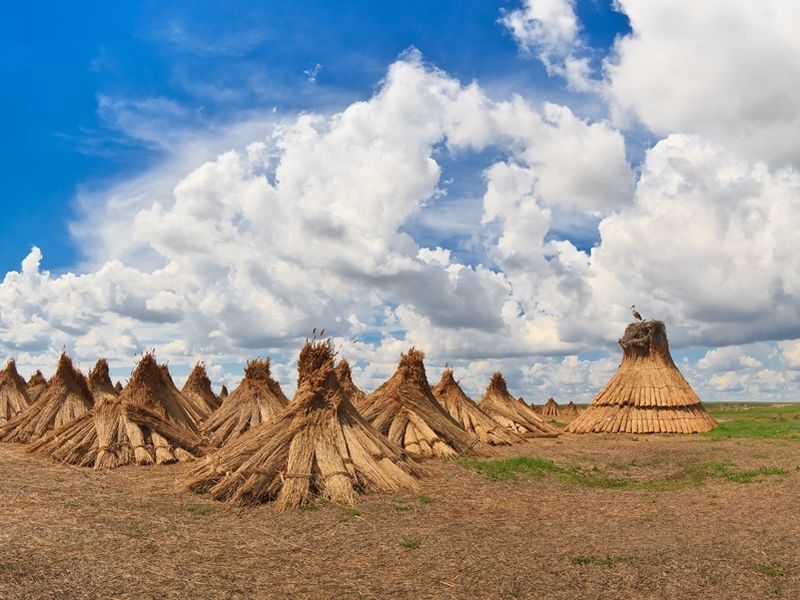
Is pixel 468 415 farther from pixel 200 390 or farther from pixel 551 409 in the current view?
pixel 551 409

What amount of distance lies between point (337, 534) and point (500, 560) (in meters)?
2.71

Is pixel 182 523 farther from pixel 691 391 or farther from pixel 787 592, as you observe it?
pixel 691 391

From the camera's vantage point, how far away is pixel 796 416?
107 ft

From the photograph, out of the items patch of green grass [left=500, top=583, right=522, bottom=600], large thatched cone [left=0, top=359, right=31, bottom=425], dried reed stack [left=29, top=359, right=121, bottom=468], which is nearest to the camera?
patch of green grass [left=500, top=583, right=522, bottom=600]

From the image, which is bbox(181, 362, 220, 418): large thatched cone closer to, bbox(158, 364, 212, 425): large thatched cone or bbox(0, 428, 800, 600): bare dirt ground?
bbox(158, 364, 212, 425): large thatched cone

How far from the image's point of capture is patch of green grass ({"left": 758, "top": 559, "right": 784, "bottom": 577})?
8195 mm

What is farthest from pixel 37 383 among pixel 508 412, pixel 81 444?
pixel 508 412

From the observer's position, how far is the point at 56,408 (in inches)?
974

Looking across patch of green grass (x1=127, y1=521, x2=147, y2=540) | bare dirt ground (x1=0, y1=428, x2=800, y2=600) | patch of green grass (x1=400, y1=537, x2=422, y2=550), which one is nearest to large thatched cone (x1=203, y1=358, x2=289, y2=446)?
bare dirt ground (x1=0, y1=428, x2=800, y2=600)

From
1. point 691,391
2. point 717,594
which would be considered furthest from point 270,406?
point 691,391

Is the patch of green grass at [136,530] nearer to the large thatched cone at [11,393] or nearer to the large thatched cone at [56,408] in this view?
the large thatched cone at [56,408]

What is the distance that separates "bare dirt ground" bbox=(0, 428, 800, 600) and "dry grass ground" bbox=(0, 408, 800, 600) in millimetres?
32

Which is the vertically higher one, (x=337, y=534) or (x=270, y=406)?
(x=270, y=406)

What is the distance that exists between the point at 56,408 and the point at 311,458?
16003 mm
